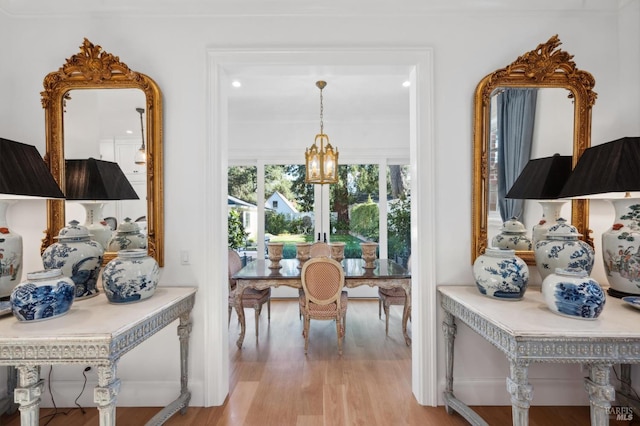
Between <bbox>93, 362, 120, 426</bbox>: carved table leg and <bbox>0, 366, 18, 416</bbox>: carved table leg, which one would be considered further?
<bbox>0, 366, 18, 416</bbox>: carved table leg

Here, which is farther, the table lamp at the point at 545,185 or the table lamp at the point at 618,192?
the table lamp at the point at 545,185

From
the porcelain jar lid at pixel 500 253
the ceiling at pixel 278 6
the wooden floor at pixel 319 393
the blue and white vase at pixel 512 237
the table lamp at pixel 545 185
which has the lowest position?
the wooden floor at pixel 319 393

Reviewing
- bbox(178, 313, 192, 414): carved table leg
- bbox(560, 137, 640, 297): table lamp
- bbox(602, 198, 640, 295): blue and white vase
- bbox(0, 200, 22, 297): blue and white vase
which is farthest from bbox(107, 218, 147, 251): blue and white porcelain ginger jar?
bbox(602, 198, 640, 295): blue and white vase

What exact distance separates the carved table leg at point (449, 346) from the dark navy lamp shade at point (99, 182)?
2.28m

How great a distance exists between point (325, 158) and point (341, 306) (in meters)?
1.71

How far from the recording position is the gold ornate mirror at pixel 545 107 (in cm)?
206

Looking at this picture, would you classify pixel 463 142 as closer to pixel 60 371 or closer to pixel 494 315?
pixel 494 315

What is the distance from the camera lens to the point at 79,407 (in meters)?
2.14

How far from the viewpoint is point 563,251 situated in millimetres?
1796

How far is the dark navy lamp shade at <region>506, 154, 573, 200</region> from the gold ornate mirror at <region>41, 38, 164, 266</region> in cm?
248

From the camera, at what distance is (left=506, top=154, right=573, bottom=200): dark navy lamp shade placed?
6.87 ft

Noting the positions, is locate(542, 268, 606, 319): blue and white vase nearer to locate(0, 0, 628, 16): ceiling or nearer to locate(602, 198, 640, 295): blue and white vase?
Answer: locate(602, 198, 640, 295): blue and white vase

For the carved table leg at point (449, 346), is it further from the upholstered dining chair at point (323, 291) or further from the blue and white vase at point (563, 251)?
the upholstered dining chair at point (323, 291)

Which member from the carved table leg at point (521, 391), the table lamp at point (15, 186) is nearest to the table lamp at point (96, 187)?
the table lamp at point (15, 186)
